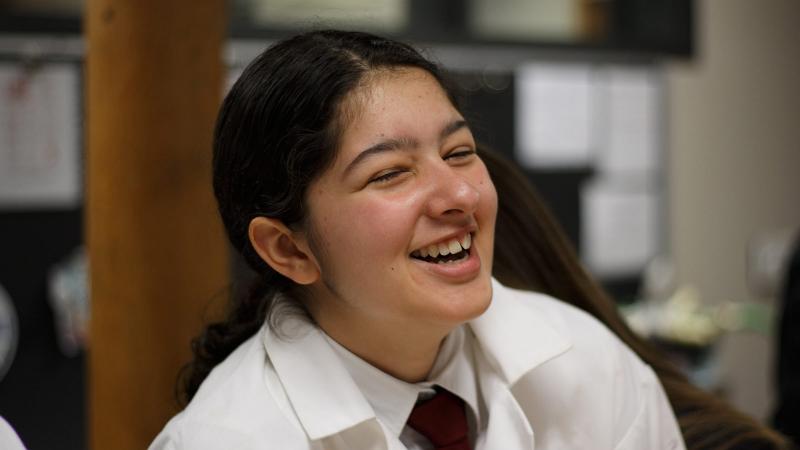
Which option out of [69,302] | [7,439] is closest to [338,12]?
A: [69,302]

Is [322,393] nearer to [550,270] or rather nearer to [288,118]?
[288,118]

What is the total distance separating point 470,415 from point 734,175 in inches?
113

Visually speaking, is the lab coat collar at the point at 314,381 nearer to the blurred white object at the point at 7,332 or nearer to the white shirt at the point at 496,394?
the white shirt at the point at 496,394

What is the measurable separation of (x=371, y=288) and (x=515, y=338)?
1.01 feet

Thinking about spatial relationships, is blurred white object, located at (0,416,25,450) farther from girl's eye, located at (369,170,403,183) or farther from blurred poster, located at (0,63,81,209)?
blurred poster, located at (0,63,81,209)

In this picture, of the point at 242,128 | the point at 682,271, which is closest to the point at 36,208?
the point at 242,128

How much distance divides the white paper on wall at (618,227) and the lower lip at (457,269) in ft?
7.82

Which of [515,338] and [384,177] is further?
[515,338]

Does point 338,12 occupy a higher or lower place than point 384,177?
higher

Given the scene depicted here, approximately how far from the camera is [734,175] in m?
4.03

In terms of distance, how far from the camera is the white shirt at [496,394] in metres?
1.28

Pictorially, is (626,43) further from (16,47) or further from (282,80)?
(282,80)

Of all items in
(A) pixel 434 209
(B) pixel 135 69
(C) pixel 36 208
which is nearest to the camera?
(A) pixel 434 209

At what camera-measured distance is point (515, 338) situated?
4.82 feet
